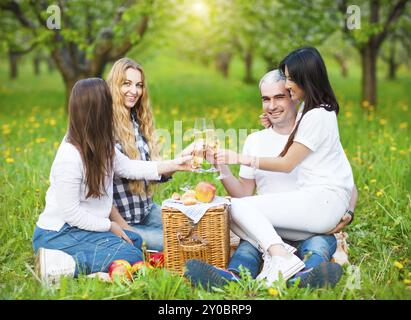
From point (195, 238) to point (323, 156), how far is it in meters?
0.91

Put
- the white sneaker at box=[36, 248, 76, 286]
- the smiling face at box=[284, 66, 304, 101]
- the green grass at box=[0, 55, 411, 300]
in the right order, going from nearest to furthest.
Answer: the green grass at box=[0, 55, 411, 300]
the white sneaker at box=[36, 248, 76, 286]
the smiling face at box=[284, 66, 304, 101]

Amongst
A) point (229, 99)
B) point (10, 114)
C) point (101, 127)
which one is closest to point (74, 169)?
point (101, 127)

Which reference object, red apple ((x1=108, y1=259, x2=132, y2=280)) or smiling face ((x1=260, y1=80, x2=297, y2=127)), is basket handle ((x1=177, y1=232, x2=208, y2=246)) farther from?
smiling face ((x1=260, y1=80, x2=297, y2=127))

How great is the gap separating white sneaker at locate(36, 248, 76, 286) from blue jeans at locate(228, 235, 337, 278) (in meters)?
0.91

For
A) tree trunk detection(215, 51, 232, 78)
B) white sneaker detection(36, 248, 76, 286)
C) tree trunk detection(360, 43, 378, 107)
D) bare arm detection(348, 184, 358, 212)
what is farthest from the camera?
tree trunk detection(215, 51, 232, 78)

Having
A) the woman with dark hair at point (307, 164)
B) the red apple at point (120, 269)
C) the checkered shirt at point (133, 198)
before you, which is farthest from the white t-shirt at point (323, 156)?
the red apple at point (120, 269)

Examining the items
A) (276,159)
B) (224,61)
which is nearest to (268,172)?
(276,159)

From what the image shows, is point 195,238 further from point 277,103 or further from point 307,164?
point 277,103

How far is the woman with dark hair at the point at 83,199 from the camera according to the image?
3344 millimetres

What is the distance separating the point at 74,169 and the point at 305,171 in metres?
1.37

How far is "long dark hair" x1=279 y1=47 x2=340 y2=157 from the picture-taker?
11.4ft

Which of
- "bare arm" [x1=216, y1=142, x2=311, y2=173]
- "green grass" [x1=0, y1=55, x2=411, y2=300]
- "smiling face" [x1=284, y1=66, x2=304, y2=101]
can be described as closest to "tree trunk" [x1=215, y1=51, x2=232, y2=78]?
"green grass" [x1=0, y1=55, x2=411, y2=300]

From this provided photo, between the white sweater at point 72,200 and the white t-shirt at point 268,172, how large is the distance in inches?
37.4

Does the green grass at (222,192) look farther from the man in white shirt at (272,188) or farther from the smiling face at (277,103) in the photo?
the smiling face at (277,103)
